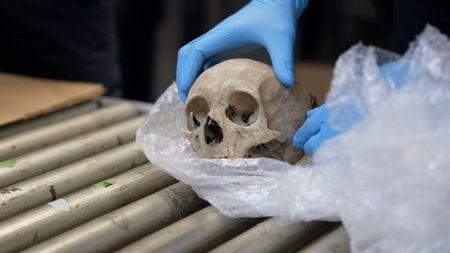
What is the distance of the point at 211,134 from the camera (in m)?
1.19

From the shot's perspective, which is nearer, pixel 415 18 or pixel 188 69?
pixel 188 69

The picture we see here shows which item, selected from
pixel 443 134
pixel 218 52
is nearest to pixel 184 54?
pixel 218 52

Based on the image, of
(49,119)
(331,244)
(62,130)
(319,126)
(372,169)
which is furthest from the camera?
(49,119)

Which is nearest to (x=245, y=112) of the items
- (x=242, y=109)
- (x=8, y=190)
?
(x=242, y=109)

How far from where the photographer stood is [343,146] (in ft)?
3.12

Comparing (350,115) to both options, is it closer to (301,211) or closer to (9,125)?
(301,211)

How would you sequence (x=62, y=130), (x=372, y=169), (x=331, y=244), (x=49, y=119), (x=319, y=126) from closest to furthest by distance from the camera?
(x=372, y=169), (x=331, y=244), (x=319, y=126), (x=62, y=130), (x=49, y=119)

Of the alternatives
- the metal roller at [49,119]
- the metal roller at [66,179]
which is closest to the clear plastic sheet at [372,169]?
the metal roller at [66,179]

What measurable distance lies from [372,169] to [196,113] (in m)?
0.40

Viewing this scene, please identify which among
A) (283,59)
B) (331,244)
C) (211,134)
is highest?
(283,59)

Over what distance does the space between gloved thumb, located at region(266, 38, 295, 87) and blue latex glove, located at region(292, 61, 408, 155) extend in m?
0.07

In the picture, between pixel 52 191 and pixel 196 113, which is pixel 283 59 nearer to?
pixel 196 113

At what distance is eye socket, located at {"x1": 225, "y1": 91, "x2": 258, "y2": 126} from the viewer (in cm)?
117

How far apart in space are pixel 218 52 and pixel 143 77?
5.26 ft
